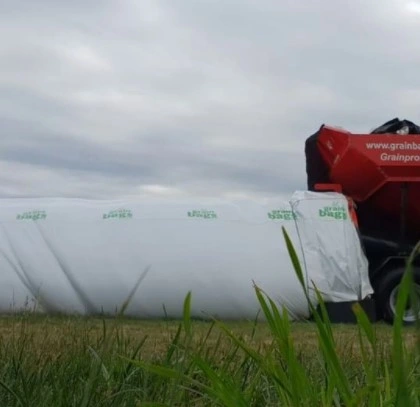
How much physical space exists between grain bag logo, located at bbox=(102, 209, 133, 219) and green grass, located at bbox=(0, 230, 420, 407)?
549cm

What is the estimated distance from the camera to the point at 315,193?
31.0 feet

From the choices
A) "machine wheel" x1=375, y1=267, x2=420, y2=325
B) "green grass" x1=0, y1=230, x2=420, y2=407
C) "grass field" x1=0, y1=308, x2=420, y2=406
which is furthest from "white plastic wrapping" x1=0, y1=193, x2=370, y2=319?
"grass field" x1=0, y1=308, x2=420, y2=406

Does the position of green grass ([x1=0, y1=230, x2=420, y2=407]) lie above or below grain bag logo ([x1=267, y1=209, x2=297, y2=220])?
above

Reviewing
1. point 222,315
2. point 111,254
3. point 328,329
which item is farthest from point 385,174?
point 328,329

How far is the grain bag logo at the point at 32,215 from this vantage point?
378 inches

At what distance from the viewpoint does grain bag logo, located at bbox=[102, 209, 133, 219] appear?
9422 millimetres

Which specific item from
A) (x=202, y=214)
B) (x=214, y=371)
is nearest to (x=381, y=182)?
(x=202, y=214)

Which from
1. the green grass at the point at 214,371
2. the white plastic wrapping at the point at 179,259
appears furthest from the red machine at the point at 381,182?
the green grass at the point at 214,371

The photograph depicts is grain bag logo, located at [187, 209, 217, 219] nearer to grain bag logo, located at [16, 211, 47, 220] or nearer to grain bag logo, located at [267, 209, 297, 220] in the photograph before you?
grain bag logo, located at [267, 209, 297, 220]

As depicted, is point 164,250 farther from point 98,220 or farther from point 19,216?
point 19,216

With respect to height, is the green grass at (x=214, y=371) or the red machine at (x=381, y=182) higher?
the green grass at (x=214, y=371)

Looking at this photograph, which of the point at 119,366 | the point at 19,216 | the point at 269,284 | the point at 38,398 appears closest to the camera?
the point at 38,398

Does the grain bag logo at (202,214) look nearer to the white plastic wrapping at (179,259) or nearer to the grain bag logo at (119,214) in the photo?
the white plastic wrapping at (179,259)

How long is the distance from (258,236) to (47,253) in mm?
2011
